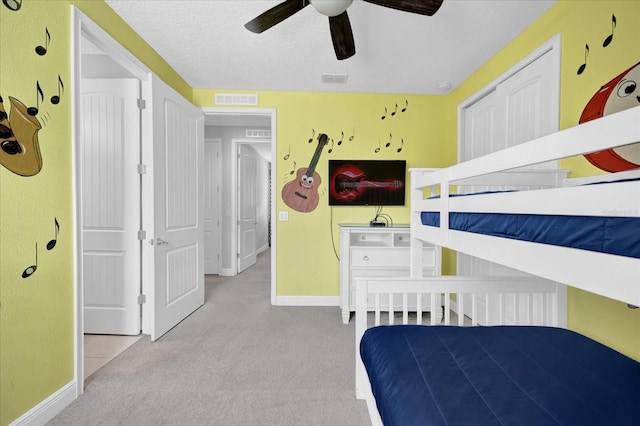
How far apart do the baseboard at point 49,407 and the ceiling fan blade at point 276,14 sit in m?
2.28

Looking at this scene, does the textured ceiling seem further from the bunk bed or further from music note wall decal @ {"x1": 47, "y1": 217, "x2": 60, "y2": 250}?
music note wall decal @ {"x1": 47, "y1": 217, "x2": 60, "y2": 250}

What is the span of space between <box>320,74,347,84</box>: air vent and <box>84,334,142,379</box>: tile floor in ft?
9.65

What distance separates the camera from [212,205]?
500 centimetres

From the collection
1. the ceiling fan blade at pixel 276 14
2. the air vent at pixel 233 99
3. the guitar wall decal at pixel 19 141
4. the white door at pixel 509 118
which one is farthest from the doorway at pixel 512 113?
the guitar wall decal at pixel 19 141

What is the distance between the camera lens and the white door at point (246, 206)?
16.9 ft

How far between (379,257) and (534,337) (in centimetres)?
176

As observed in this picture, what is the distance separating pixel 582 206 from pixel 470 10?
72.2 inches

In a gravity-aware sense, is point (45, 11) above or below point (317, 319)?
above

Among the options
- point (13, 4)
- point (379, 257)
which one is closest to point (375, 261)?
point (379, 257)

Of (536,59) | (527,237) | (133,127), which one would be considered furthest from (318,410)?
(536,59)

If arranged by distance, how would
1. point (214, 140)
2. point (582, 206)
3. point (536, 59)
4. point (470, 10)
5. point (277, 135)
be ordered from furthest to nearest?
point (214, 140)
point (277, 135)
point (536, 59)
point (470, 10)
point (582, 206)

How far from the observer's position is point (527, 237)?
3.44 ft

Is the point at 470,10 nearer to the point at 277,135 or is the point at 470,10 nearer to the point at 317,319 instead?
the point at 277,135

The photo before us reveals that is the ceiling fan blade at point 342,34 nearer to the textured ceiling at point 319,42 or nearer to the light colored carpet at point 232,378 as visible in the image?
A: the textured ceiling at point 319,42
